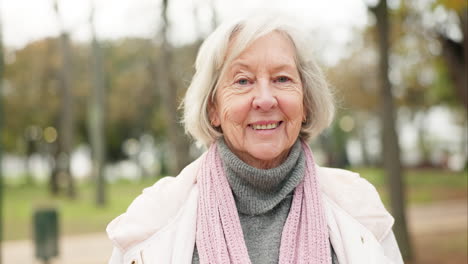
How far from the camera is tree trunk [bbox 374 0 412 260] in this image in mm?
8703

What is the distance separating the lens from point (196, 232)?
221cm

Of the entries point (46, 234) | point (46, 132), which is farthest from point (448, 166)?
point (46, 234)

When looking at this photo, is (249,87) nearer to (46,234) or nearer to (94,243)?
(46,234)

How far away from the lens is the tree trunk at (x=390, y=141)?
343 inches

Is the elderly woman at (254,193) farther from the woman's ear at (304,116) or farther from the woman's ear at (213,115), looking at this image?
the woman's ear at (304,116)

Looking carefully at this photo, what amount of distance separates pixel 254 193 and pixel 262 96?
0.39 meters

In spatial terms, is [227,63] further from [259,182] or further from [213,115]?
[259,182]

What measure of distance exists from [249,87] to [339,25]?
1630 centimetres

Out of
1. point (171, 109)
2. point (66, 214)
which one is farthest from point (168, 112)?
point (66, 214)

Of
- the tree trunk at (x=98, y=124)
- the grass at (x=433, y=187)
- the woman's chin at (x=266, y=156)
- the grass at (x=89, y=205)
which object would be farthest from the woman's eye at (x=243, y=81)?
the tree trunk at (x=98, y=124)

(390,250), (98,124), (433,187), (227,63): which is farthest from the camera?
(433,187)

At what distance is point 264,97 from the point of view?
7.01 ft

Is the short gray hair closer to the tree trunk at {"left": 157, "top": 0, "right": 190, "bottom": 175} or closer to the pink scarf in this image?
the pink scarf

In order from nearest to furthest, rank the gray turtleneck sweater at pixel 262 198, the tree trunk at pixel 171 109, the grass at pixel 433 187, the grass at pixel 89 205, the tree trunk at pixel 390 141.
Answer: the gray turtleneck sweater at pixel 262 198
the tree trunk at pixel 390 141
the tree trunk at pixel 171 109
the grass at pixel 89 205
the grass at pixel 433 187
